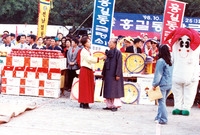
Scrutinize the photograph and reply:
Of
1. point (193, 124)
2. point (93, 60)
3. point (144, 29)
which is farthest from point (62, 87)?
point (144, 29)

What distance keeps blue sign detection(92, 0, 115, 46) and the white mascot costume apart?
2.19 meters

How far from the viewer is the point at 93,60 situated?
10.9m

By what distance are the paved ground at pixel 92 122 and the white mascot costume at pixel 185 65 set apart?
450 millimetres

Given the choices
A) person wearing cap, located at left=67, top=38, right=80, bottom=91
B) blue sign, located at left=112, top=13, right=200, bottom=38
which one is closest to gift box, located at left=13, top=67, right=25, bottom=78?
person wearing cap, located at left=67, top=38, right=80, bottom=91

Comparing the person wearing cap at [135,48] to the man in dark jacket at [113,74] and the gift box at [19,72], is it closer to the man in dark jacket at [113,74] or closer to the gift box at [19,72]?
the man in dark jacket at [113,74]

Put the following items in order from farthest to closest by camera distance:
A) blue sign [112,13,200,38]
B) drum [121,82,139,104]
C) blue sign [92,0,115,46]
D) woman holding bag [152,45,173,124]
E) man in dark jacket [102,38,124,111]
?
blue sign [112,13,200,38] → drum [121,82,139,104] → blue sign [92,0,115,46] → man in dark jacket [102,38,124,111] → woman holding bag [152,45,173,124]

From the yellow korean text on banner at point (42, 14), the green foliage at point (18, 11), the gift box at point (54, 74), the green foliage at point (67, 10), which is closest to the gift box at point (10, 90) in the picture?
the gift box at point (54, 74)

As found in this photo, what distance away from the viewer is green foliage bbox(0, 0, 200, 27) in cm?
3309

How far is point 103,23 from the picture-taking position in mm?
12289

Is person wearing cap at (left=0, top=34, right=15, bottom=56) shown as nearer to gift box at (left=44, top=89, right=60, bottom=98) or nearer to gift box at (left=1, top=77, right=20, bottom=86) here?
gift box at (left=1, top=77, right=20, bottom=86)

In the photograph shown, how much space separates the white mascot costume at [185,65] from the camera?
10.4m

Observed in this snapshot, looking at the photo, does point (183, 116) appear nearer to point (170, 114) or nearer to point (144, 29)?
point (170, 114)

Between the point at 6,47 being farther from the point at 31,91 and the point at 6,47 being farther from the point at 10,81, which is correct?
the point at 31,91

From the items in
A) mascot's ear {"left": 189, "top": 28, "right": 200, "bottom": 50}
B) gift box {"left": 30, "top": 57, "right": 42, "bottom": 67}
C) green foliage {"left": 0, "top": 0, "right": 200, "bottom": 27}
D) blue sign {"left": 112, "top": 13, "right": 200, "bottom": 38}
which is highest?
green foliage {"left": 0, "top": 0, "right": 200, "bottom": 27}
